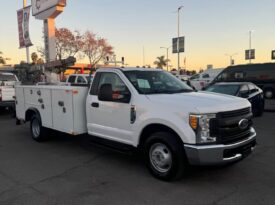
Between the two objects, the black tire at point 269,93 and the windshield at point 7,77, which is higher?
the windshield at point 7,77

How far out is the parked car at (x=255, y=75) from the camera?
19.1 meters

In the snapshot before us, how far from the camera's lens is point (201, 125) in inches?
164

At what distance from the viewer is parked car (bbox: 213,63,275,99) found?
62.6 ft

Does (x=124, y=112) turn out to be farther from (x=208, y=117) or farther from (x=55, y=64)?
(x=55, y=64)

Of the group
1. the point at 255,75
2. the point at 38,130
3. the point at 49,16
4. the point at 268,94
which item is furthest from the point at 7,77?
the point at 268,94

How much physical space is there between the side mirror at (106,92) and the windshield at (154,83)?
426mm

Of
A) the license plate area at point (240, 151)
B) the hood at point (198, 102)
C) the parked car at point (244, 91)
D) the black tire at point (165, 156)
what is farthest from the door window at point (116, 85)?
the parked car at point (244, 91)

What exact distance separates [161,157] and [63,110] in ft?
9.33

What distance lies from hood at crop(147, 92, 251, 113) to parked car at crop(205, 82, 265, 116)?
634 centimetres

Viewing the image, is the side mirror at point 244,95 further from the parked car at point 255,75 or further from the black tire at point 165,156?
the parked car at point 255,75

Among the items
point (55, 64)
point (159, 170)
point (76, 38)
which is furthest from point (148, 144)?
point (76, 38)

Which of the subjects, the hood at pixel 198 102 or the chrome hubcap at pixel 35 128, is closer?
the hood at pixel 198 102

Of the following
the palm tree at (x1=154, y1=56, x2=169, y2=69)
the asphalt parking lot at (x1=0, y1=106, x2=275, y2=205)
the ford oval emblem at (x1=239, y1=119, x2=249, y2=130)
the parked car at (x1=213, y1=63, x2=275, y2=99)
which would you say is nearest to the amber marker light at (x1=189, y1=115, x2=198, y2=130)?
the ford oval emblem at (x1=239, y1=119, x2=249, y2=130)

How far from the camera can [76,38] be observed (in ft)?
142
